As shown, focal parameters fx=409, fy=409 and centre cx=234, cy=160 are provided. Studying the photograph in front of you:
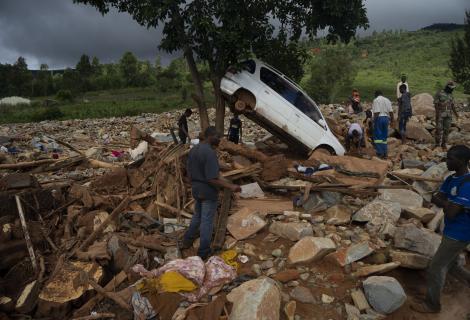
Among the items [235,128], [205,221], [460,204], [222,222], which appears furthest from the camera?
[235,128]

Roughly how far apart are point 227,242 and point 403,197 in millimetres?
2758

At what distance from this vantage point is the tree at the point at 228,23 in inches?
337

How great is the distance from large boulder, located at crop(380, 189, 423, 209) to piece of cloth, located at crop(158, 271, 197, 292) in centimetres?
329

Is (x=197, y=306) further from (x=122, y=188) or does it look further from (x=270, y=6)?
(x=270, y=6)

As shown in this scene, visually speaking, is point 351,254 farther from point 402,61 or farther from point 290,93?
point 402,61

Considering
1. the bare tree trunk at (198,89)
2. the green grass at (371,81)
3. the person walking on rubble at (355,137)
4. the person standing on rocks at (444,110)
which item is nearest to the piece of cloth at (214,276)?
the bare tree trunk at (198,89)

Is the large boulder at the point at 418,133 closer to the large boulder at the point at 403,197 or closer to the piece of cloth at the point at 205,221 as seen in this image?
the large boulder at the point at 403,197

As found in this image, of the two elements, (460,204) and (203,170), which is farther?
(203,170)

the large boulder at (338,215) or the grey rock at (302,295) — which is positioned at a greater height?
the large boulder at (338,215)

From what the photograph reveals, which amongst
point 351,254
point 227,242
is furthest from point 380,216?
point 227,242

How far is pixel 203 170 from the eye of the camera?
4.61 metres

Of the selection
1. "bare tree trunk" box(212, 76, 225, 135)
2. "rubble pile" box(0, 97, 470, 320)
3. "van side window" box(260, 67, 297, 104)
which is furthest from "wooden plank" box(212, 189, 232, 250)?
"bare tree trunk" box(212, 76, 225, 135)

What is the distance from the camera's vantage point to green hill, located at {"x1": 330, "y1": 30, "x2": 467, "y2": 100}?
34.0 meters

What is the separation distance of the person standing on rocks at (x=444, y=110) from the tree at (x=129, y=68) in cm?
5481
